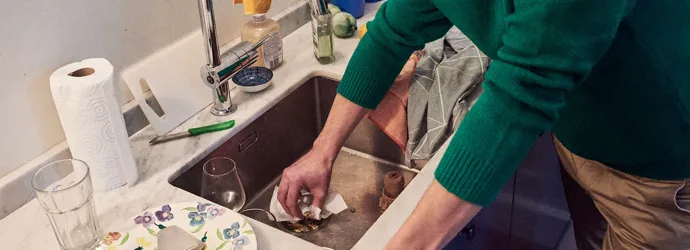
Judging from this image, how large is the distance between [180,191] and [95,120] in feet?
0.59

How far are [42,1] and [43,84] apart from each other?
0.13 metres

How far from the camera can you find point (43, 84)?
3.54 ft

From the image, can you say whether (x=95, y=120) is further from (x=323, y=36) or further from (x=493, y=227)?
(x=493, y=227)

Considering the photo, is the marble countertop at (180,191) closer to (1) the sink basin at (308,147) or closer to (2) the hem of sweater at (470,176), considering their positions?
(1) the sink basin at (308,147)

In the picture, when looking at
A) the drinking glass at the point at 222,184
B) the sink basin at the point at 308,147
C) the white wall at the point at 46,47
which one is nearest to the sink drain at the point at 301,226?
the sink basin at the point at 308,147

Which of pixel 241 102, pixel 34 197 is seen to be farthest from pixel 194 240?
pixel 241 102

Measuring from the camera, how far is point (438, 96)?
51.0 inches

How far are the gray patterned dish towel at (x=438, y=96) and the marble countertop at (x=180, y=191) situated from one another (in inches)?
3.0

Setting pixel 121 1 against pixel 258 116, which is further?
pixel 258 116

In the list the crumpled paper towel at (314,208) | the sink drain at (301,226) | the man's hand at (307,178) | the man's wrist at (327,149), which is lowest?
the sink drain at (301,226)

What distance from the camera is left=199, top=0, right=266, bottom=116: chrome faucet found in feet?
3.92

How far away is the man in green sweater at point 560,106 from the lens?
2.46 ft

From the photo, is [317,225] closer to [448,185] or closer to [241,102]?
[241,102]

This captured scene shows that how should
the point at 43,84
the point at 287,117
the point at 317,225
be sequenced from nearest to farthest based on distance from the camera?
the point at 43,84, the point at 317,225, the point at 287,117
